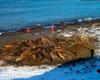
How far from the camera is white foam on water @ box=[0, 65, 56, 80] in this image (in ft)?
64.7

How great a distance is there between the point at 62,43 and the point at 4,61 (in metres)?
3.72

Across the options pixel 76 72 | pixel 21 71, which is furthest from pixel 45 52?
pixel 76 72

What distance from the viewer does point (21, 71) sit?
20875 mm

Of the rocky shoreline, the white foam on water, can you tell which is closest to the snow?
the white foam on water

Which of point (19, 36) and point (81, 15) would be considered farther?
point (81, 15)

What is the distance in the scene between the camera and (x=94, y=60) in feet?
74.5

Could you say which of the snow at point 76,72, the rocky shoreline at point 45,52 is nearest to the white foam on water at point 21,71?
the snow at point 76,72

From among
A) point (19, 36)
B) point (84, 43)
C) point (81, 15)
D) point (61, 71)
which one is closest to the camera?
point (61, 71)

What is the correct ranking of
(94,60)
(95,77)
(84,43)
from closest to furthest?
(95,77) < (94,60) < (84,43)

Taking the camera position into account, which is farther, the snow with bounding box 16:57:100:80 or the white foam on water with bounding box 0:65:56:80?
the white foam on water with bounding box 0:65:56:80

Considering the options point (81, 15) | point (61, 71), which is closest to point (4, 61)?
point (61, 71)

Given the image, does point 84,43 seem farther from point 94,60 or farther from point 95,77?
point 95,77

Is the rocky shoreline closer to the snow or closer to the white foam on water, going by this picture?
the white foam on water

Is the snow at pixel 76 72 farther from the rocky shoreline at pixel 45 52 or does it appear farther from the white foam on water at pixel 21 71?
the rocky shoreline at pixel 45 52
